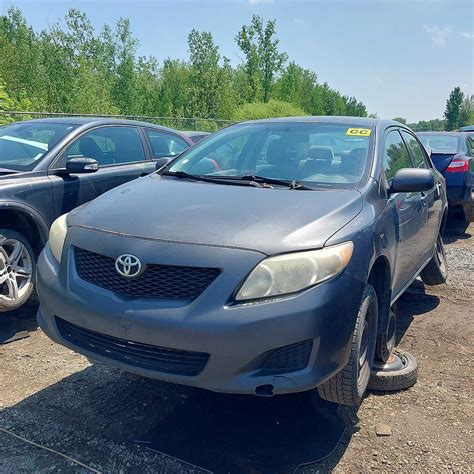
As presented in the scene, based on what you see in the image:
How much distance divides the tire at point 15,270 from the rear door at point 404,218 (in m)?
2.89

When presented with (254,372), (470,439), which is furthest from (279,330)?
(470,439)

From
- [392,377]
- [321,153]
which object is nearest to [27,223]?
[321,153]

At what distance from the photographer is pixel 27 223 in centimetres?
415

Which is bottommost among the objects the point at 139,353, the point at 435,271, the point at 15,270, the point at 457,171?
the point at 435,271

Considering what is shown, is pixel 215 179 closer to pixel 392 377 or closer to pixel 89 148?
pixel 392 377

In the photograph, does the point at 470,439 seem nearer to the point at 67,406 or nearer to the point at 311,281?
the point at 311,281

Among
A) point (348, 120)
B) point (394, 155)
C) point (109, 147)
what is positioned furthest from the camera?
point (109, 147)

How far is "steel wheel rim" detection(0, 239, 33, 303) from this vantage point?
3.90 m

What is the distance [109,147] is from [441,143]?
5895 mm

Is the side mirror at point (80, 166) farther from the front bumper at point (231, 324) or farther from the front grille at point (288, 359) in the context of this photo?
the front grille at point (288, 359)

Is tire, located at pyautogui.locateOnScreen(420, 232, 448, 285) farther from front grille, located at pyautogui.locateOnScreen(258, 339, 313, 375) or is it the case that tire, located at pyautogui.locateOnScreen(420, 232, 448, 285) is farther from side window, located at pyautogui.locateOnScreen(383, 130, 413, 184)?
front grille, located at pyautogui.locateOnScreen(258, 339, 313, 375)

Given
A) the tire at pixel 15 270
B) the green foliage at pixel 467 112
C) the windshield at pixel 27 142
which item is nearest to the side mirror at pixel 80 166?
the windshield at pixel 27 142

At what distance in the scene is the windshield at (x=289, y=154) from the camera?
319 centimetres

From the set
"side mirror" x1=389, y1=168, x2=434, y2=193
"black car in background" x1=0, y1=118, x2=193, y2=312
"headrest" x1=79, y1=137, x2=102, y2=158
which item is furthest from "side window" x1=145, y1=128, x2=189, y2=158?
"side mirror" x1=389, y1=168, x2=434, y2=193
